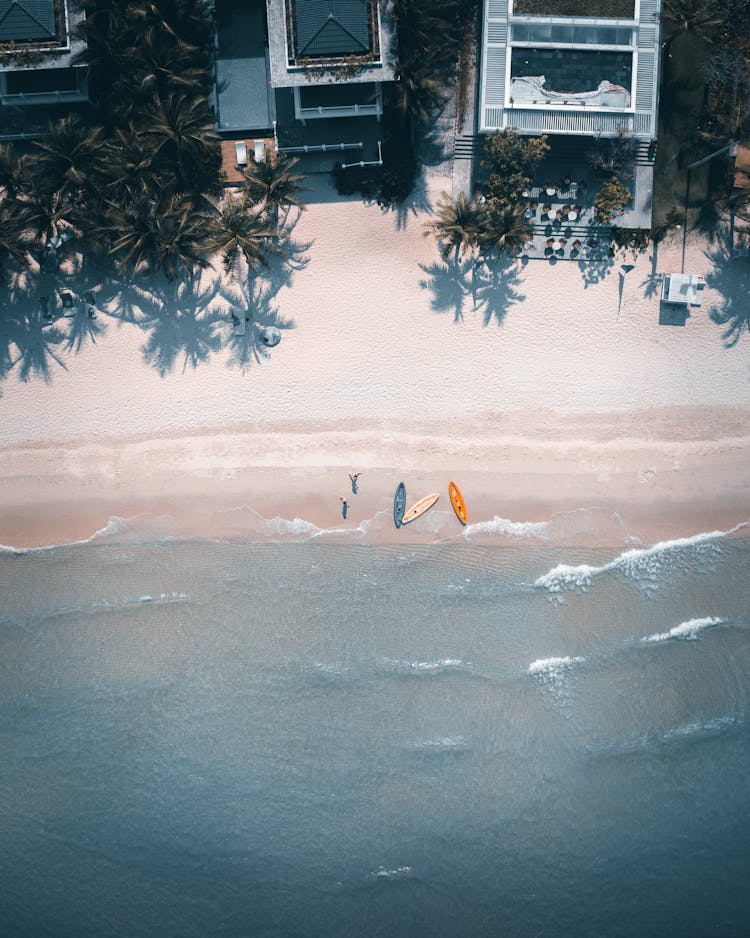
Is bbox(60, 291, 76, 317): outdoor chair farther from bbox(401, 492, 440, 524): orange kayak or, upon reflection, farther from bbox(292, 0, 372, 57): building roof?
bbox(401, 492, 440, 524): orange kayak

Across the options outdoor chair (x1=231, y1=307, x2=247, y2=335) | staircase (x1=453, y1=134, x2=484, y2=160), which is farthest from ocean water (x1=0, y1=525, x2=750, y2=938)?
staircase (x1=453, y1=134, x2=484, y2=160)

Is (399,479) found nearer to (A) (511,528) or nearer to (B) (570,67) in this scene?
(A) (511,528)

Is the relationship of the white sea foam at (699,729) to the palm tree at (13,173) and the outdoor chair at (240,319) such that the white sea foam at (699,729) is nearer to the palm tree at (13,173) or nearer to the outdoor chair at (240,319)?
the outdoor chair at (240,319)

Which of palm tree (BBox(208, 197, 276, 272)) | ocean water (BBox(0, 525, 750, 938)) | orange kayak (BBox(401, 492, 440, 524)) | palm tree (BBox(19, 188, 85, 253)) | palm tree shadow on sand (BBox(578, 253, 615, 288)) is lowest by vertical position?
ocean water (BBox(0, 525, 750, 938))

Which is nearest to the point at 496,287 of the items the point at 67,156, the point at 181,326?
the point at 181,326

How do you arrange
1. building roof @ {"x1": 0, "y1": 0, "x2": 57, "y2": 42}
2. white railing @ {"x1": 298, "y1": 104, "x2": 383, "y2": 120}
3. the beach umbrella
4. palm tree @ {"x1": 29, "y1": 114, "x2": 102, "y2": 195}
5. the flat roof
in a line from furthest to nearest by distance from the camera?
the beach umbrella < the flat roof < white railing @ {"x1": 298, "y1": 104, "x2": 383, "y2": 120} < palm tree @ {"x1": 29, "y1": 114, "x2": 102, "y2": 195} < building roof @ {"x1": 0, "y1": 0, "x2": 57, "y2": 42}
